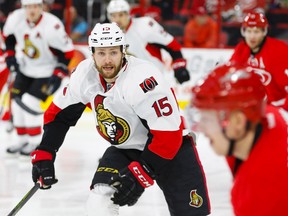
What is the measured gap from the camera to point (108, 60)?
2846mm

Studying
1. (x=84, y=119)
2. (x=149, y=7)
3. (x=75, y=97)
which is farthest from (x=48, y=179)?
(x=149, y=7)

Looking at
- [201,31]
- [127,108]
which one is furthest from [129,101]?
[201,31]

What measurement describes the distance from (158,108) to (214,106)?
A: 1.05 metres

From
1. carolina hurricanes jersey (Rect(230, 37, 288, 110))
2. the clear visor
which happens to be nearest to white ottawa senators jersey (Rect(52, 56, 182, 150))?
the clear visor

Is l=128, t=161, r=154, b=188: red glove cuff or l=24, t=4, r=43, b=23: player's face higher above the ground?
l=128, t=161, r=154, b=188: red glove cuff

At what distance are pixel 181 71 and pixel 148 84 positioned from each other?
2.44m

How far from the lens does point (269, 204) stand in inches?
68.2

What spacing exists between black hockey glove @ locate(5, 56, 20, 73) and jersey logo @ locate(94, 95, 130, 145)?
8.56ft

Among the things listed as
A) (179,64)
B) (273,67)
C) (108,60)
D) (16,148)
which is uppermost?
(108,60)

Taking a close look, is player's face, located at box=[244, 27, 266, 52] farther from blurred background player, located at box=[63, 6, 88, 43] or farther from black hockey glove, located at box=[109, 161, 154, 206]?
blurred background player, located at box=[63, 6, 88, 43]

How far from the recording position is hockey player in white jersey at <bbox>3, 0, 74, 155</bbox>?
5332 millimetres

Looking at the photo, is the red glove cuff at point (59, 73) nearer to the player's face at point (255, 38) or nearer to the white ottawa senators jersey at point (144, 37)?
the white ottawa senators jersey at point (144, 37)

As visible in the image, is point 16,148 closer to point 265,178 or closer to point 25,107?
point 25,107

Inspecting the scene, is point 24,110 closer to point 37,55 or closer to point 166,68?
point 37,55
